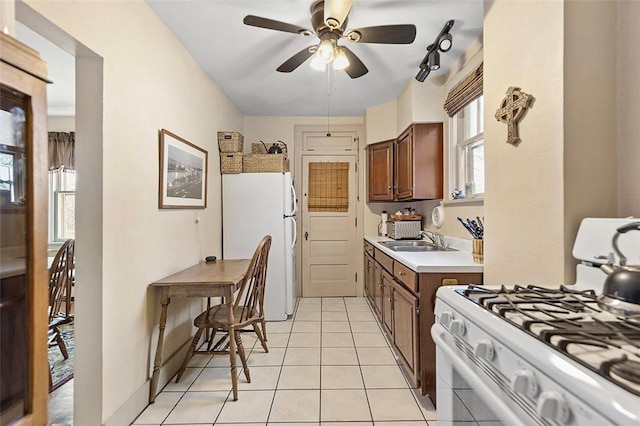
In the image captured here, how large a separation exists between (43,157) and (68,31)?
3.20ft

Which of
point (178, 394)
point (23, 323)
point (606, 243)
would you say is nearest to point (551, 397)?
point (606, 243)

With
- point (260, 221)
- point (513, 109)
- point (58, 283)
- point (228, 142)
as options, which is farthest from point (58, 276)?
point (513, 109)

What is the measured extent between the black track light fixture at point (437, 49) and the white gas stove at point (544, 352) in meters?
1.79

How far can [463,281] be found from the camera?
191 centimetres

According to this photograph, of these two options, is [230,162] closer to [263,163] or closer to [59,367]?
[263,163]

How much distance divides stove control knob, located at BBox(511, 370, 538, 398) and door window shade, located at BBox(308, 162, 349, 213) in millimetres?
3942

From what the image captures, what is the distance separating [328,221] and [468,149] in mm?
2241

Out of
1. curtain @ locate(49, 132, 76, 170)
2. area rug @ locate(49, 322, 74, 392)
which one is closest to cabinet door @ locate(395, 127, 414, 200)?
area rug @ locate(49, 322, 74, 392)

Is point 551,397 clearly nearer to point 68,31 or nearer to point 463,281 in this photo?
point 463,281

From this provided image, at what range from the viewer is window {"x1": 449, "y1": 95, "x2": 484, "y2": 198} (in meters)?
2.64

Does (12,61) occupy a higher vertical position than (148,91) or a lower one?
lower

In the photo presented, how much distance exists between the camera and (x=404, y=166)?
3533 mm

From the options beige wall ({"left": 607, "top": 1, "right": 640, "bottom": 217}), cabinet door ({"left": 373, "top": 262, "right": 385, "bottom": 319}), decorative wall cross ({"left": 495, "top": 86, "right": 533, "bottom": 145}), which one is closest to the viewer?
beige wall ({"left": 607, "top": 1, "right": 640, "bottom": 217})

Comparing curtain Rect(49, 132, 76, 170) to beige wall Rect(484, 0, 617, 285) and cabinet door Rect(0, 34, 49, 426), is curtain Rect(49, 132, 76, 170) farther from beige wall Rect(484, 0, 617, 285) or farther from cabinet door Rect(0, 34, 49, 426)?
beige wall Rect(484, 0, 617, 285)
